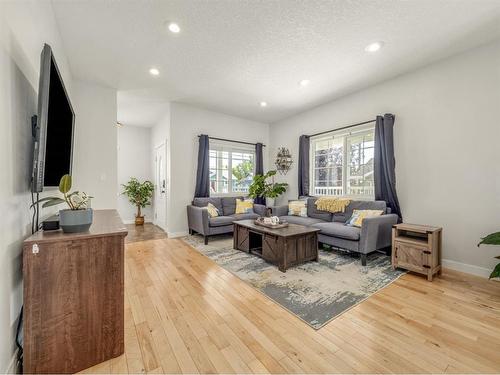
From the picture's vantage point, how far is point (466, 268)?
267cm

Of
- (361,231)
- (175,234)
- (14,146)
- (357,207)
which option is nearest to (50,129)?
(14,146)

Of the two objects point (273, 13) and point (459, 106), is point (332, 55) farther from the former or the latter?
point (459, 106)

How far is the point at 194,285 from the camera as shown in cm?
231

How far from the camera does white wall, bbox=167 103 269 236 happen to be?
4414 millimetres

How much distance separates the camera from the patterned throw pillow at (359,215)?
3168 millimetres

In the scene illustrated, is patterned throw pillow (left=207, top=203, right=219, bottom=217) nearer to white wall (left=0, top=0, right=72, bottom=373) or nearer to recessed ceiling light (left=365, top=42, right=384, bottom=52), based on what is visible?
white wall (left=0, top=0, right=72, bottom=373)

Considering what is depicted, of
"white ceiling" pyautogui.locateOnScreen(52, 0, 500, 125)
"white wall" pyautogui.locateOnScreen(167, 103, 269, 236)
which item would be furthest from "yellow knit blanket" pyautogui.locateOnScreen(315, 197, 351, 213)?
"white wall" pyautogui.locateOnScreen(167, 103, 269, 236)

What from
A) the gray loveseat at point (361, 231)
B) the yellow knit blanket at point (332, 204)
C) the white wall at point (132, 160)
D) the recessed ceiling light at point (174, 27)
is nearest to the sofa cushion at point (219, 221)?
the gray loveseat at point (361, 231)

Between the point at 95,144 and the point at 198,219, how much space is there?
81.4 inches

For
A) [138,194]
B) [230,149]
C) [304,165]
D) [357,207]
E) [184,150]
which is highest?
[230,149]

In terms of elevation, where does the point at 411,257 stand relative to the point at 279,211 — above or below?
below

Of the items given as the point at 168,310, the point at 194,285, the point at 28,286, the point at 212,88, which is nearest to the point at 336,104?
the point at 212,88

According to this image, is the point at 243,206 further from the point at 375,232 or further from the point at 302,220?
the point at 375,232

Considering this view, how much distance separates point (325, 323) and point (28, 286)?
6.14 ft
